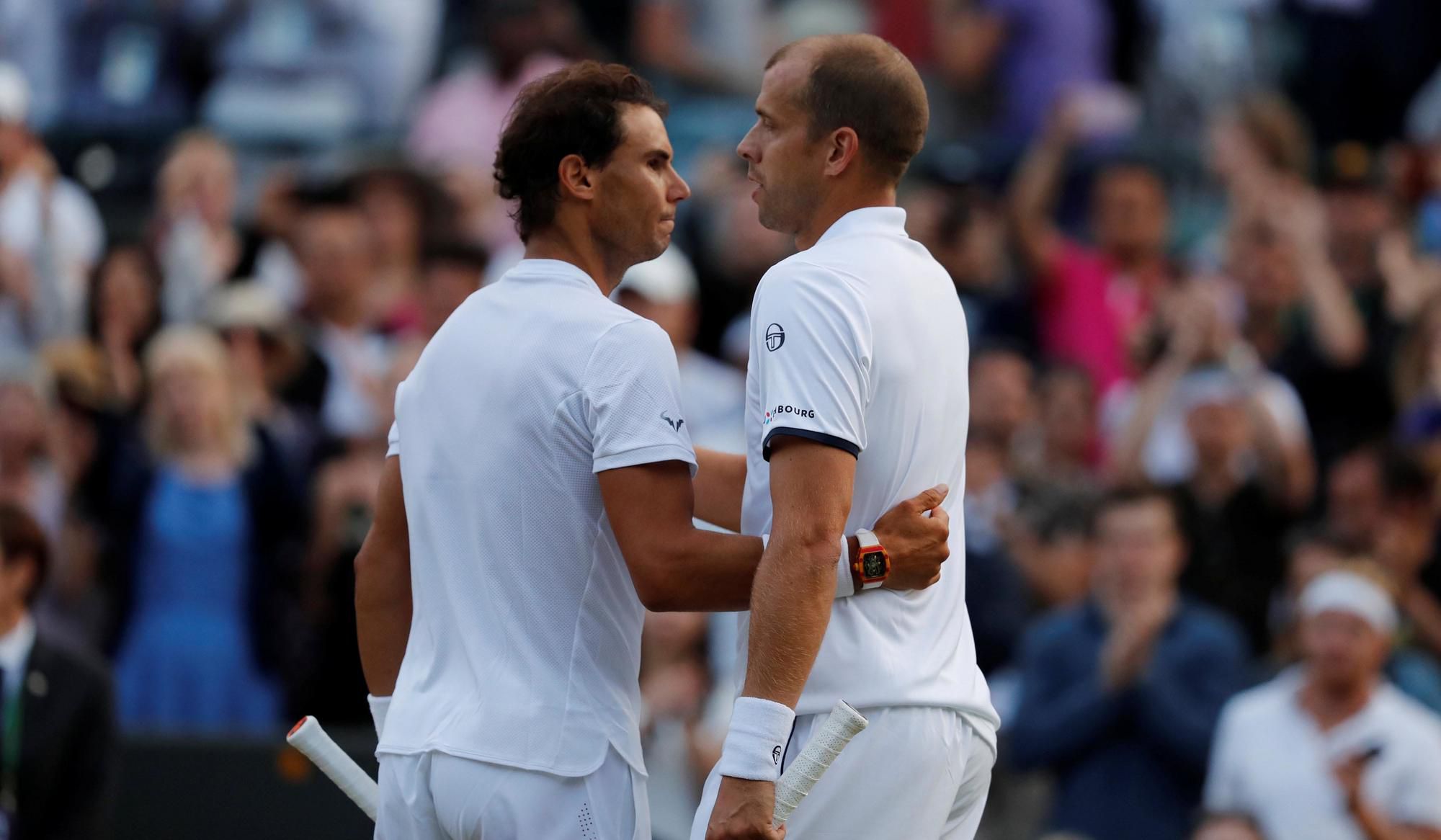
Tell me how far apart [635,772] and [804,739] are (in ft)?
1.18

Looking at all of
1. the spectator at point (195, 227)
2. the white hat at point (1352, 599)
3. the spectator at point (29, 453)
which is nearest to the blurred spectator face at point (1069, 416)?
the white hat at point (1352, 599)

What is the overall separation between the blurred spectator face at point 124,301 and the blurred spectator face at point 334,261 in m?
0.75

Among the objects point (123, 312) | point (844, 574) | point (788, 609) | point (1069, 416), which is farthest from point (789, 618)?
point (123, 312)

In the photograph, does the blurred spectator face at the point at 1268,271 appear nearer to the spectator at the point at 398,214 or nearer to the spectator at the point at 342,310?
the spectator at the point at 398,214

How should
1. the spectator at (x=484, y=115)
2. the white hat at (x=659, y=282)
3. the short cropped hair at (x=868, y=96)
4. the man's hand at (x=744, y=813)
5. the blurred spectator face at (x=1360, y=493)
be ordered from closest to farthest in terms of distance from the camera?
the man's hand at (x=744, y=813), the short cropped hair at (x=868, y=96), the white hat at (x=659, y=282), the blurred spectator face at (x=1360, y=493), the spectator at (x=484, y=115)

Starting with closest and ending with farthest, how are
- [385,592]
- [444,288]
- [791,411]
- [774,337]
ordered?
[791,411], [774,337], [385,592], [444,288]

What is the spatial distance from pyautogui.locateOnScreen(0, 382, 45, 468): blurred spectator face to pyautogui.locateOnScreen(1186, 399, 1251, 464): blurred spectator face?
474 cm

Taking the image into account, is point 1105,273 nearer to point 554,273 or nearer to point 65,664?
point 65,664

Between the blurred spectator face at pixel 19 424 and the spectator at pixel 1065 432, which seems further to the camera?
the spectator at pixel 1065 432

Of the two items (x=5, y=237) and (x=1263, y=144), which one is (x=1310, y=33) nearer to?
(x=1263, y=144)

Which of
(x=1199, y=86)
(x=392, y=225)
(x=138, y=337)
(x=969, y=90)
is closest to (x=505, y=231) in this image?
(x=392, y=225)

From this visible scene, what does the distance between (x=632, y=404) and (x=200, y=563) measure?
490 cm

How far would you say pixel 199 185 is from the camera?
10.6 meters

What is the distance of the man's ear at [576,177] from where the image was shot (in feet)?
A: 14.1
